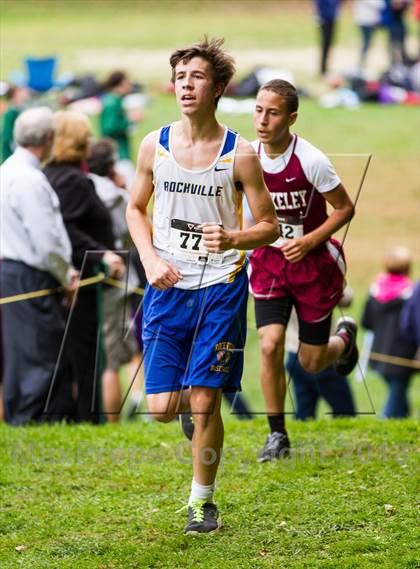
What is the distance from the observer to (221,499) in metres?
6.15

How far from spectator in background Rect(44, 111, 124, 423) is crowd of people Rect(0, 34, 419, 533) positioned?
0.4 inches

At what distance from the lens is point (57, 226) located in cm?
773

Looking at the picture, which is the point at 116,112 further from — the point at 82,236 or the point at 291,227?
the point at 291,227

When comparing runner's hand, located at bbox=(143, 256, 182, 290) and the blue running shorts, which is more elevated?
runner's hand, located at bbox=(143, 256, 182, 290)

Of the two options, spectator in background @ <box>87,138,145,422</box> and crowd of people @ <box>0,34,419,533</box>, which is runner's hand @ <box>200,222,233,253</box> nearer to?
crowd of people @ <box>0,34,419,533</box>

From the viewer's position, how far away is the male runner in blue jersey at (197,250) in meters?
5.44

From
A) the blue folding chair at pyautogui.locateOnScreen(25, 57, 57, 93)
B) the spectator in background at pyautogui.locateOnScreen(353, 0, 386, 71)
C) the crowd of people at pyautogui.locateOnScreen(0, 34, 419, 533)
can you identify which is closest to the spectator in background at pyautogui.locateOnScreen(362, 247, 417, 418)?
the crowd of people at pyautogui.locateOnScreen(0, 34, 419, 533)

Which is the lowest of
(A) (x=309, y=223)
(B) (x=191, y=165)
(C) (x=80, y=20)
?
(C) (x=80, y=20)

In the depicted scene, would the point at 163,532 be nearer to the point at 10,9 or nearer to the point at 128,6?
the point at 10,9

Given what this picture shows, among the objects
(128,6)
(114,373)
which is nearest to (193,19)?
(128,6)

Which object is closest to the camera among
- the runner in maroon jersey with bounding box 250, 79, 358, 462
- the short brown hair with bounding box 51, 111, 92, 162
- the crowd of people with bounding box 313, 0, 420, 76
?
the runner in maroon jersey with bounding box 250, 79, 358, 462

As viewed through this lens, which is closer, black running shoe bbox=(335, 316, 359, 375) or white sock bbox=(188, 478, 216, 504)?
white sock bbox=(188, 478, 216, 504)

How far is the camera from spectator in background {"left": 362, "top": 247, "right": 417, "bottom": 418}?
10.9 meters

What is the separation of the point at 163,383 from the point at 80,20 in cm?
2559
